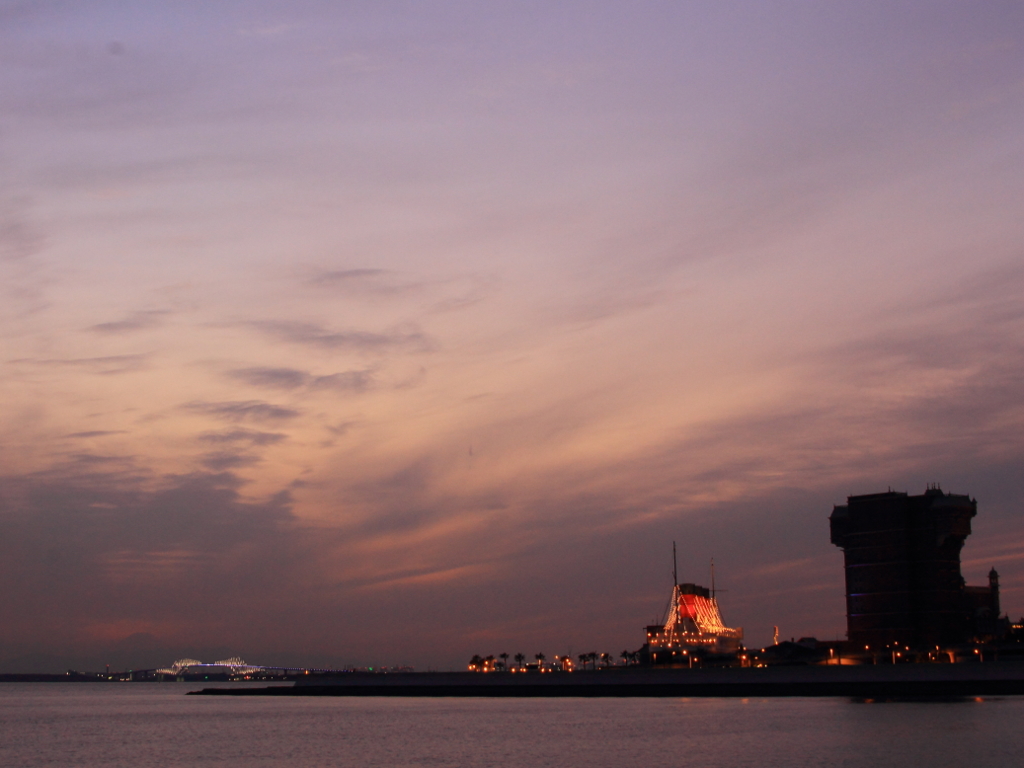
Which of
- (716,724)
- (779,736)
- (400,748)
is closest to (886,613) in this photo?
(716,724)

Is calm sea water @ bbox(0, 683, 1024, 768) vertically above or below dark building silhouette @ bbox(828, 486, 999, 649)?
below

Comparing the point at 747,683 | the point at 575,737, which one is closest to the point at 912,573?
the point at 747,683

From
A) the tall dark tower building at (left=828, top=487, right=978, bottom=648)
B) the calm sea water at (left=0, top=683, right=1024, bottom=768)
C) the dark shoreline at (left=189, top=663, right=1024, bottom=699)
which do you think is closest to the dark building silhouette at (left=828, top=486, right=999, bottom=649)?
A: the tall dark tower building at (left=828, top=487, right=978, bottom=648)

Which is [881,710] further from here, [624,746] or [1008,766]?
[1008,766]

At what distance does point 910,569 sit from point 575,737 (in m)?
104

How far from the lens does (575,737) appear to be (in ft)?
301

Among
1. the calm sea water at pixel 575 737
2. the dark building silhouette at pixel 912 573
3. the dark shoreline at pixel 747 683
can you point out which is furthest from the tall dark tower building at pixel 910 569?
the calm sea water at pixel 575 737

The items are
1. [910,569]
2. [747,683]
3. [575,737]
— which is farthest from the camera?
[910,569]

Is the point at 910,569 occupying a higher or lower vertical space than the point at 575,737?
higher

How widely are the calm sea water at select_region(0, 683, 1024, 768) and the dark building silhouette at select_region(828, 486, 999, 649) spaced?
44904 mm

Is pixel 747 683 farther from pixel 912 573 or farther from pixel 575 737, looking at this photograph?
pixel 575 737

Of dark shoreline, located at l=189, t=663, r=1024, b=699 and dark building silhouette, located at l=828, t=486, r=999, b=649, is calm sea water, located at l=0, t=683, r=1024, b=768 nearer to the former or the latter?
dark shoreline, located at l=189, t=663, r=1024, b=699

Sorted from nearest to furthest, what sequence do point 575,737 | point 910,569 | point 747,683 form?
point 575,737 < point 747,683 < point 910,569

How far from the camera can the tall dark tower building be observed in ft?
581
